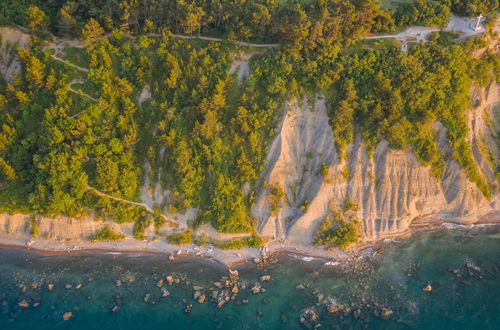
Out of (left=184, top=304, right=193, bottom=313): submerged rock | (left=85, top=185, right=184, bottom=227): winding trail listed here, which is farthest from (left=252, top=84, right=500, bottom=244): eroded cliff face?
(left=184, top=304, right=193, bottom=313): submerged rock

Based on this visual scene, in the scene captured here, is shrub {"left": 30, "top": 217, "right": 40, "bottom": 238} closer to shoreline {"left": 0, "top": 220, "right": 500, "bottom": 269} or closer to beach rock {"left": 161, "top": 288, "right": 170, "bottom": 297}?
shoreline {"left": 0, "top": 220, "right": 500, "bottom": 269}

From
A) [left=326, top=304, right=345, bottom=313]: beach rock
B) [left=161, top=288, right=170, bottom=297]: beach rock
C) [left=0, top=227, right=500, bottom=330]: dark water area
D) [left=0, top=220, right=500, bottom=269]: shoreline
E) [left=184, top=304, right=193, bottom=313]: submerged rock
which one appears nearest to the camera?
[left=0, top=227, right=500, bottom=330]: dark water area

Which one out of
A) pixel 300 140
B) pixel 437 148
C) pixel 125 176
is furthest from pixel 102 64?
pixel 437 148

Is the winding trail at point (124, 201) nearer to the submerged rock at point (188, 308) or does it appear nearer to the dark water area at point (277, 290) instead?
the dark water area at point (277, 290)

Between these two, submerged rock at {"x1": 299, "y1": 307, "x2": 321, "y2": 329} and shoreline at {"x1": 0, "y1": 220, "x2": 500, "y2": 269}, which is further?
shoreline at {"x1": 0, "y1": 220, "x2": 500, "y2": 269}

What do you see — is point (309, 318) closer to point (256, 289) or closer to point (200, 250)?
point (256, 289)

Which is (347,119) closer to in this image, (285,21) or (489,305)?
(285,21)
